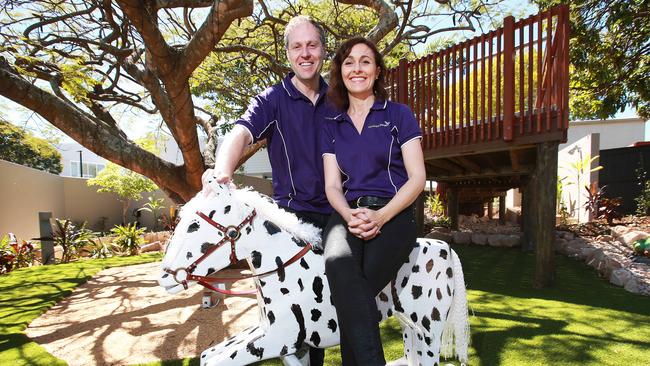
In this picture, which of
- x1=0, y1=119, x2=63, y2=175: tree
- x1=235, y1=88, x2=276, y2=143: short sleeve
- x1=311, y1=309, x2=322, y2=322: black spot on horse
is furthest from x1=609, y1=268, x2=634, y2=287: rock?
→ x1=0, y1=119, x2=63, y2=175: tree

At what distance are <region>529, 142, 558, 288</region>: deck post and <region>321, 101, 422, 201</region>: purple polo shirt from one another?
12.3 feet

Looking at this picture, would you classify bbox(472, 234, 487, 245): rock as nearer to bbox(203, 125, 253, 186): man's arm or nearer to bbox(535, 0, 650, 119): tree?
bbox(535, 0, 650, 119): tree

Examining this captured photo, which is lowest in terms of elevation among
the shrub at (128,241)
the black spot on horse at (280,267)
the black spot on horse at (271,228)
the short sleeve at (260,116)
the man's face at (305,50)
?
the shrub at (128,241)

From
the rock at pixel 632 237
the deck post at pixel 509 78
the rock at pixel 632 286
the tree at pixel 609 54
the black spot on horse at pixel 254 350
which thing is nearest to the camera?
the black spot on horse at pixel 254 350

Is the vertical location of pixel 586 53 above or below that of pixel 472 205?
above

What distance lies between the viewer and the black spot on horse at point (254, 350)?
1692mm

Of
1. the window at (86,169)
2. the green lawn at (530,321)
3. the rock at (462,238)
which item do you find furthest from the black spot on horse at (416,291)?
the window at (86,169)

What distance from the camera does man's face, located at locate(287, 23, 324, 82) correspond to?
6.49ft

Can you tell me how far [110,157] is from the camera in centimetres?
513

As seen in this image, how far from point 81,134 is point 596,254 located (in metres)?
7.64

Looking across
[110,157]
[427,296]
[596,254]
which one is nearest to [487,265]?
[596,254]

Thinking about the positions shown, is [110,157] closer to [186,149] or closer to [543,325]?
[186,149]

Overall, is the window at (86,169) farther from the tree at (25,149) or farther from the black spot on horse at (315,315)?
the black spot on horse at (315,315)

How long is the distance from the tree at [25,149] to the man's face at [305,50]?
735cm
